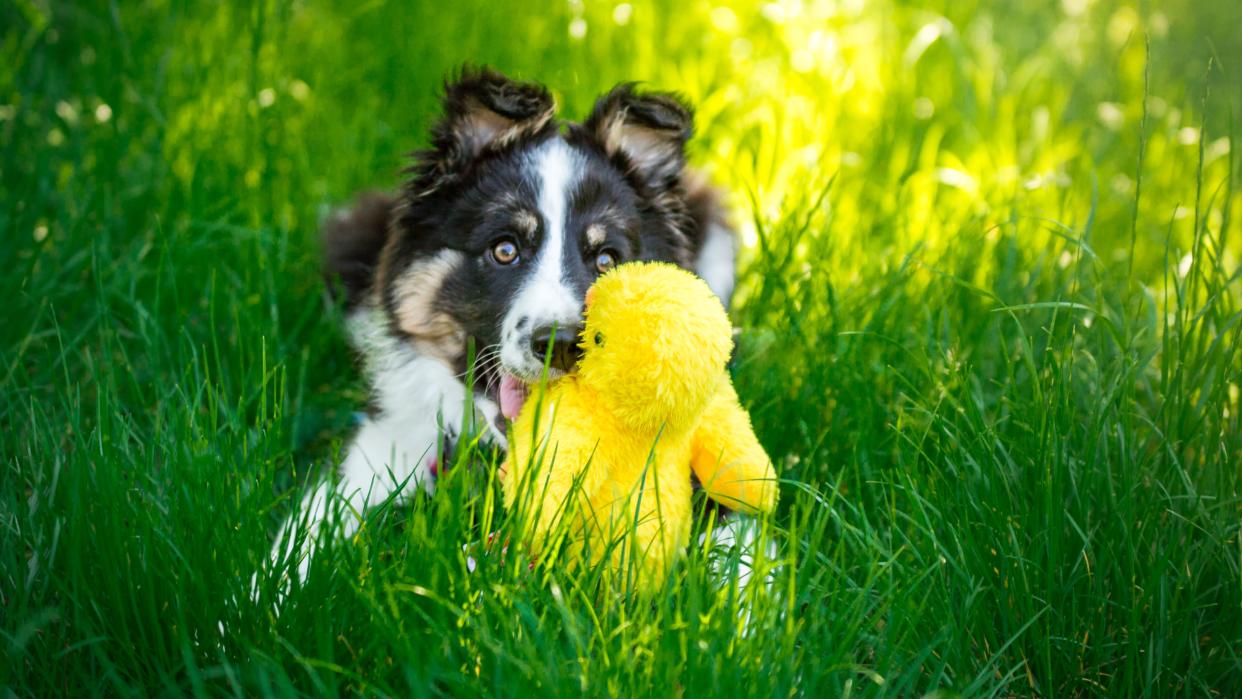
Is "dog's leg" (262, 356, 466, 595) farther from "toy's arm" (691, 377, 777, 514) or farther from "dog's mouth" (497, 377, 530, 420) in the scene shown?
"toy's arm" (691, 377, 777, 514)

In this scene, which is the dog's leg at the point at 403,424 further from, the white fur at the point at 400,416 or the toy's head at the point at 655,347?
the toy's head at the point at 655,347

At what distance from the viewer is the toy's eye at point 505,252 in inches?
106

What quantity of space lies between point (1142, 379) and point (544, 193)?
59.3 inches

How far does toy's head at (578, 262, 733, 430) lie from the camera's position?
1.96 meters

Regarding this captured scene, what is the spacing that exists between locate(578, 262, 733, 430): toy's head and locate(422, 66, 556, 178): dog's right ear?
0.82 m

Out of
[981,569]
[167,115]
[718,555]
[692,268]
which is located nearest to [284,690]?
[718,555]

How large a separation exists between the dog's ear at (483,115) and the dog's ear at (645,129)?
141mm

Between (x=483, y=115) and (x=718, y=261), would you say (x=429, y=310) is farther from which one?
(x=718, y=261)

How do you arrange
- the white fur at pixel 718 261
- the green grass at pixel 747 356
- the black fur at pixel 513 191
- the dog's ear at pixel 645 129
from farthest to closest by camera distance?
the white fur at pixel 718 261 → the dog's ear at pixel 645 129 → the black fur at pixel 513 191 → the green grass at pixel 747 356

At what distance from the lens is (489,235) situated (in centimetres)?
271

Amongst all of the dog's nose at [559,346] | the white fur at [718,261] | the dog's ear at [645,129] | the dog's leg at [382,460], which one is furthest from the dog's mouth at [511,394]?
the white fur at [718,261]

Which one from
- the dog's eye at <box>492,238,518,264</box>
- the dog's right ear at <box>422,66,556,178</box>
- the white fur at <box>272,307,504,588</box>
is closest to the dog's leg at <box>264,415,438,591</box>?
the white fur at <box>272,307,504,588</box>

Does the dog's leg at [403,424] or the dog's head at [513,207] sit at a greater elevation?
the dog's head at [513,207]

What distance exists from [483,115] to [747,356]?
90cm
